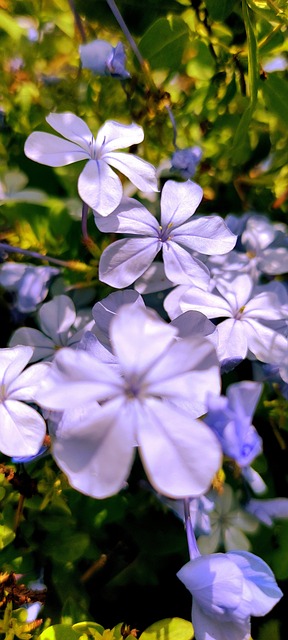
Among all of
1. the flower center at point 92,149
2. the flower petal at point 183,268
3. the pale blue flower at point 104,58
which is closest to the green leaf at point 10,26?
the pale blue flower at point 104,58

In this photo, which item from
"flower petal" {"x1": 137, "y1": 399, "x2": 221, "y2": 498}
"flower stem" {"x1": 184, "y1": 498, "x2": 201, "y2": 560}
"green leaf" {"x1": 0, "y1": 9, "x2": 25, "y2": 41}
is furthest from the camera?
"green leaf" {"x1": 0, "y1": 9, "x2": 25, "y2": 41}

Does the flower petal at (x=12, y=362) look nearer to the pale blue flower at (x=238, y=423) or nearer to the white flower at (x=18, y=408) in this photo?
the white flower at (x=18, y=408)

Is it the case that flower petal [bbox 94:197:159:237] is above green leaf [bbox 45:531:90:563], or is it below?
above

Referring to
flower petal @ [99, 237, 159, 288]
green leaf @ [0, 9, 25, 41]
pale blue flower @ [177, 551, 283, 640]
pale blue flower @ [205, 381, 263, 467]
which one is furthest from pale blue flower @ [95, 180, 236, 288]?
green leaf @ [0, 9, 25, 41]

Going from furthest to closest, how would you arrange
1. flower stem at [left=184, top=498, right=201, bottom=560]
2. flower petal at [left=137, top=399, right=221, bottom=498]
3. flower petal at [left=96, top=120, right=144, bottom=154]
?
flower petal at [left=96, top=120, right=144, bottom=154], flower stem at [left=184, top=498, right=201, bottom=560], flower petal at [left=137, top=399, right=221, bottom=498]

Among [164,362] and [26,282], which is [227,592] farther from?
[26,282]

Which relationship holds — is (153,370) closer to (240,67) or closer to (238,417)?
(238,417)

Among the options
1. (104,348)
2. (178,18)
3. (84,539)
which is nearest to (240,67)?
(178,18)

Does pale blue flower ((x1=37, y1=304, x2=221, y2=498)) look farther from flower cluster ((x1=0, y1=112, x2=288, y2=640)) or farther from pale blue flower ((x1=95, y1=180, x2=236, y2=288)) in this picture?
pale blue flower ((x1=95, y1=180, x2=236, y2=288))
